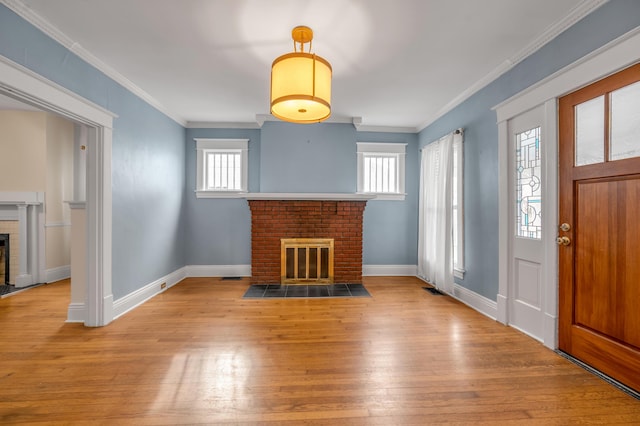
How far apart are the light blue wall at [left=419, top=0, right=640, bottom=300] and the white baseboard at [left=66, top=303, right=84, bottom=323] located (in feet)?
13.8

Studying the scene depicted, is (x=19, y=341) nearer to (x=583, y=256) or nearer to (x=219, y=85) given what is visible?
(x=219, y=85)

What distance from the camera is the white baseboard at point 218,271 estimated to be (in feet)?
15.6

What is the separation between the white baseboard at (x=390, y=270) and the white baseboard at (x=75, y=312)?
3697 mm

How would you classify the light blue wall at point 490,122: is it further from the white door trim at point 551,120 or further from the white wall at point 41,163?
the white wall at point 41,163

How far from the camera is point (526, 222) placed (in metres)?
2.61

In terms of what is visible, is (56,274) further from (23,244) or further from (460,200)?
(460,200)

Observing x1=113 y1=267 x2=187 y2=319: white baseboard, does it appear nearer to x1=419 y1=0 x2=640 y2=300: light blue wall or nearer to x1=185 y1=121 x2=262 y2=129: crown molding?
x1=185 y1=121 x2=262 y2=129: crown molding

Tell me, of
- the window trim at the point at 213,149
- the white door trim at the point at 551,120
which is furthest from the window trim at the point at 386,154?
the white door trim at the point at 551,120

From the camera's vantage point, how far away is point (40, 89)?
210 centimetres

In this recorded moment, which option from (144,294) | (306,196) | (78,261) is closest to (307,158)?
(306,196)

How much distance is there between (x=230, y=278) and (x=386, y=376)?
3312 mm

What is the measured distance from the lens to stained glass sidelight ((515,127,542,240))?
98.0 inches

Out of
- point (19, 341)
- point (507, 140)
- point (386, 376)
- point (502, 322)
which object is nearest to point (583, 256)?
point (502, 322)

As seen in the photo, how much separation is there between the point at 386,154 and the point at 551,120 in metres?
2.70
